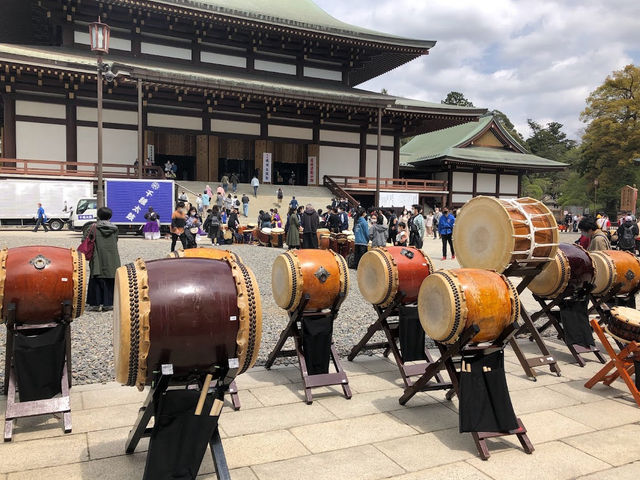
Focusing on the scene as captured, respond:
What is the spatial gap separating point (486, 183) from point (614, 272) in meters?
24.4

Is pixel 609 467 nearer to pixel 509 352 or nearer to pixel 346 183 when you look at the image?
pixel 509 352

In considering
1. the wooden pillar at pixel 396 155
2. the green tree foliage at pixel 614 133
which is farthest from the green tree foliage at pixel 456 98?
the wooden pillar at pixel 396 155

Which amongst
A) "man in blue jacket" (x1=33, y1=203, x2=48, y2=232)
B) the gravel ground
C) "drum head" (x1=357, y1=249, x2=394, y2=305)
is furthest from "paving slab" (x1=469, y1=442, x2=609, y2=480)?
"man in blue jacket" (x1=33, y1=203, x2=48, y2=232)

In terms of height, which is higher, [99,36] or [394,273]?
[99,36]

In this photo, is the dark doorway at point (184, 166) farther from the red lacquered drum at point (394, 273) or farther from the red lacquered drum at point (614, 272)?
the red lacquered drum at point (614, 272)

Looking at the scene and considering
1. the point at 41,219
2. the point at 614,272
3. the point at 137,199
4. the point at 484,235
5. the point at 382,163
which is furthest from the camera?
the point at 382,163

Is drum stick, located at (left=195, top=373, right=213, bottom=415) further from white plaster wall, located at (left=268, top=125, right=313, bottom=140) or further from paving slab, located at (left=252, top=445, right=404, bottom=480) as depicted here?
white plaster wall, located at (left=268, top=125, right=313, bottom=140)

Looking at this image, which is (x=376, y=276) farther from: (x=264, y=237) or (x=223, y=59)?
(x=223, y=59)

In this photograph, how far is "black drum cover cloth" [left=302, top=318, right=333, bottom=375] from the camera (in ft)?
14.0

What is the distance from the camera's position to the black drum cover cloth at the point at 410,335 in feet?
14.5

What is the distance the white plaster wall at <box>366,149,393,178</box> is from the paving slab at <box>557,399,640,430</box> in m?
21.9

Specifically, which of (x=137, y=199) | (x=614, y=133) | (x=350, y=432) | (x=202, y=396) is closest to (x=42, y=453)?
(x=202, y=396)

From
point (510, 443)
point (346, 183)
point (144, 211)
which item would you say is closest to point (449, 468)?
point (510, 443)

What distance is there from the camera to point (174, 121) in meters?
21.5
